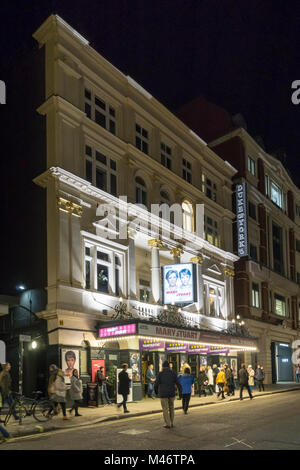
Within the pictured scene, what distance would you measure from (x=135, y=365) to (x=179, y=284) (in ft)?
18.0

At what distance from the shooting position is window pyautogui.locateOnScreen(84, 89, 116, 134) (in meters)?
26.3

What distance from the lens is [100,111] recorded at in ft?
88.9

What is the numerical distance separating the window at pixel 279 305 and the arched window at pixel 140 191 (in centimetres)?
2045

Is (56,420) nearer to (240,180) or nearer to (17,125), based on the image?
(17,125)

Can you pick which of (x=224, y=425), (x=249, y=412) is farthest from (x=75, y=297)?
(x=224, y=425)

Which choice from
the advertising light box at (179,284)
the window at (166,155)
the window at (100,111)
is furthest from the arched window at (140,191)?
the advertising light box at (179,284)

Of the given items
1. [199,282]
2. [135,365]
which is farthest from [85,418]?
[199,282]

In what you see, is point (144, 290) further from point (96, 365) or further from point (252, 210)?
point (252, 210)

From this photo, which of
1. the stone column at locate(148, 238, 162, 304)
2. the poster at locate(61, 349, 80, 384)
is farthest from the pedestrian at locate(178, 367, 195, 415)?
the stone column at locate(148, 238, 162, 304)

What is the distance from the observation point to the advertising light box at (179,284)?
27922mm

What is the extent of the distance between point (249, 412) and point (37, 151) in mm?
15038

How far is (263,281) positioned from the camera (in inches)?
1660

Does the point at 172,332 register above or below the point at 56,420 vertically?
above

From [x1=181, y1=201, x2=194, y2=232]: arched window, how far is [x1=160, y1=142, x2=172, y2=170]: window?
276 centimetres
